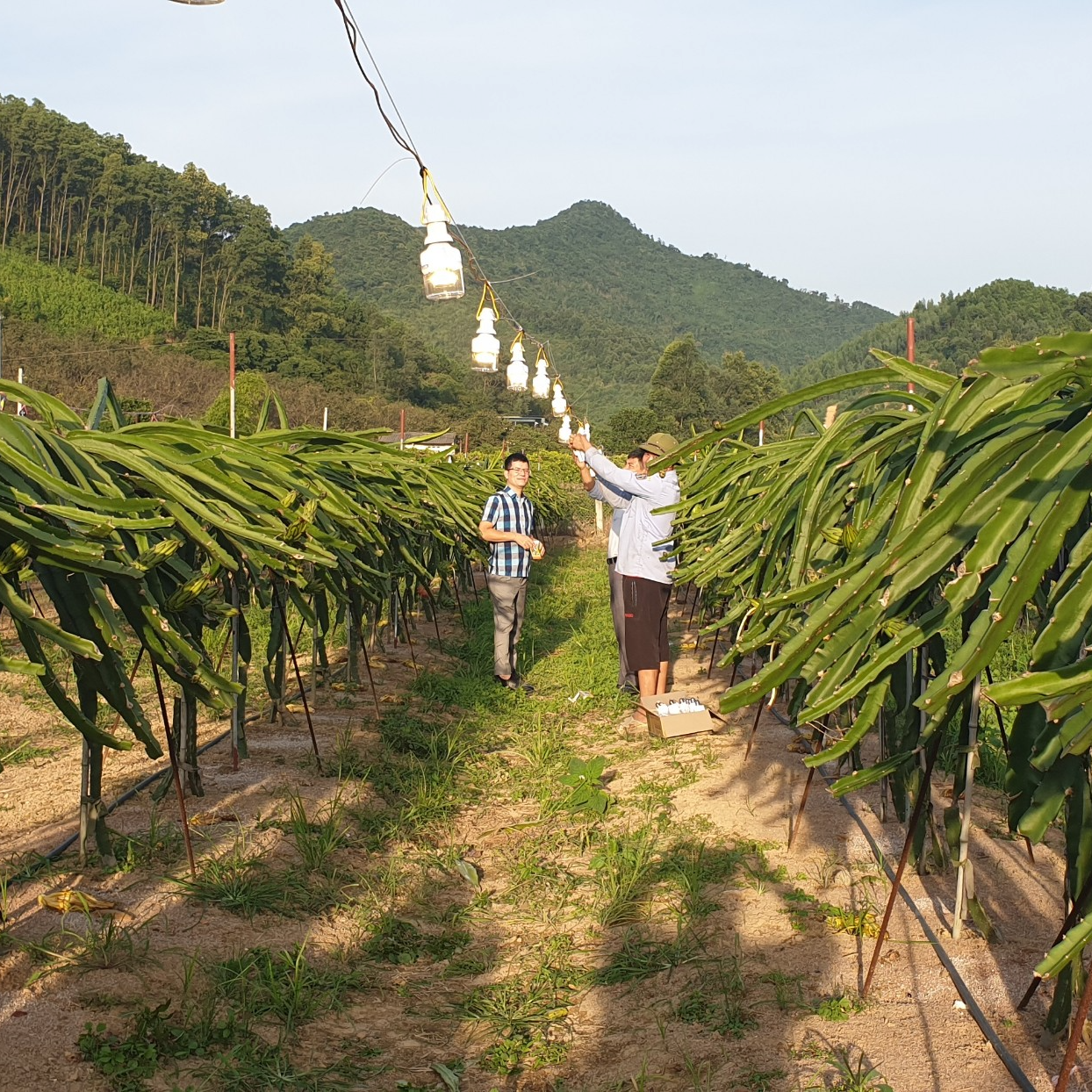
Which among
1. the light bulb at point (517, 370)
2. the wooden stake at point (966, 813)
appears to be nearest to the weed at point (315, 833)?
the wooden stake at point (966, 813)

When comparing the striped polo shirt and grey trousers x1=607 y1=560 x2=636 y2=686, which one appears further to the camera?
the striped polo shirt

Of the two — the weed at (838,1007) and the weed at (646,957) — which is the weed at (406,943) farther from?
the weed at (838,1007)

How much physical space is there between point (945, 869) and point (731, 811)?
109 centimetres

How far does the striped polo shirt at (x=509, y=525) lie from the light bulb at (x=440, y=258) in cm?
142

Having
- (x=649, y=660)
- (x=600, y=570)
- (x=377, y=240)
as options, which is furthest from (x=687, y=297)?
(x=649, y=660)

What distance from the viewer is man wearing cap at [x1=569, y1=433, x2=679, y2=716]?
6.25 meters

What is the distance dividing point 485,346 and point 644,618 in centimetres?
443

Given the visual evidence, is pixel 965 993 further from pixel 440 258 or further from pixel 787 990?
pixel 440 258

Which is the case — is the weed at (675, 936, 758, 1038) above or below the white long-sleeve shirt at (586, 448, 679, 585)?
below

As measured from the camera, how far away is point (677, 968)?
333 cm

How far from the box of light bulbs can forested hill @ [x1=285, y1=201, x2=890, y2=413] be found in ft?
238

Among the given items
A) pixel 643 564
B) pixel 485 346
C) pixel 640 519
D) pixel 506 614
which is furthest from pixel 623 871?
pixel 485 346

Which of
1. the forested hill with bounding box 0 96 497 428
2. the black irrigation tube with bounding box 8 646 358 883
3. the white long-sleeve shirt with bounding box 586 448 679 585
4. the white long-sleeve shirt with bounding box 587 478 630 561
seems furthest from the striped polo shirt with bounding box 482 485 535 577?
the forested hill with bounding box 0 96 497 428

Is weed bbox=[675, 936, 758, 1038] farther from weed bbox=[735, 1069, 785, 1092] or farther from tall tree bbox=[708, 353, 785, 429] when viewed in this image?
tall tree bbox=[708, 353, 785, 429]
